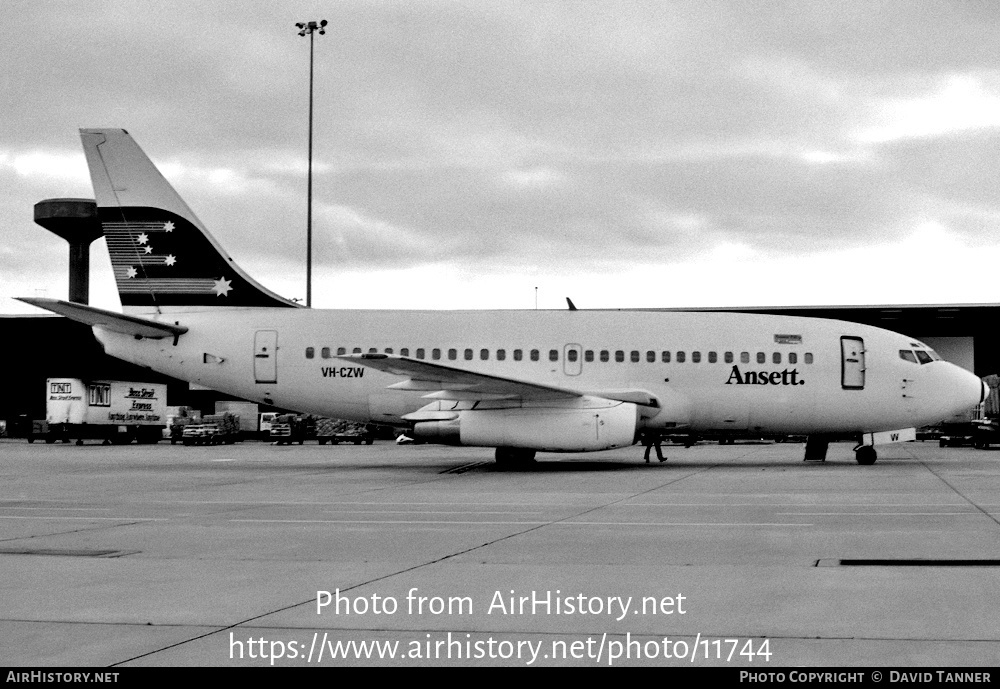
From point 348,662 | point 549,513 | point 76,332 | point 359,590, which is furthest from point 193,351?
point 76,332


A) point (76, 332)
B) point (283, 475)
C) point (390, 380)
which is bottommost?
point (283, 475)

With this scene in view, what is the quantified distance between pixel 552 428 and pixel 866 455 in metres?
8.25

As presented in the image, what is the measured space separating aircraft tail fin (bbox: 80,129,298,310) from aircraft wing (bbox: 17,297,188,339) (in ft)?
3.07

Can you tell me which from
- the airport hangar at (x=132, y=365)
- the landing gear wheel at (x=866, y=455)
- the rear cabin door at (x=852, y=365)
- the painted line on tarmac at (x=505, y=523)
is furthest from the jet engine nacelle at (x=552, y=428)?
the airport hangar at (x=132, y=365)

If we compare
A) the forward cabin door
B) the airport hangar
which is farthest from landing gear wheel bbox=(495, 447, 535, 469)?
the airport hangar

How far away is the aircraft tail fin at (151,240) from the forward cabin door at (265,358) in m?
1.43

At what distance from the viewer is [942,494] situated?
16.4 meters

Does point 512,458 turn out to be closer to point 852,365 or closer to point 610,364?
point 610,364

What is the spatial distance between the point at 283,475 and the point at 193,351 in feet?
15.4

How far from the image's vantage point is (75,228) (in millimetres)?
113125

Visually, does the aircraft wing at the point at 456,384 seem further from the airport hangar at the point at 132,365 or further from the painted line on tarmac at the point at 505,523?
the airport hangar at the point at 132,365

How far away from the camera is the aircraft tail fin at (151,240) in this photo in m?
26.3

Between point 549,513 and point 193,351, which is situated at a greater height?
point 193,351
